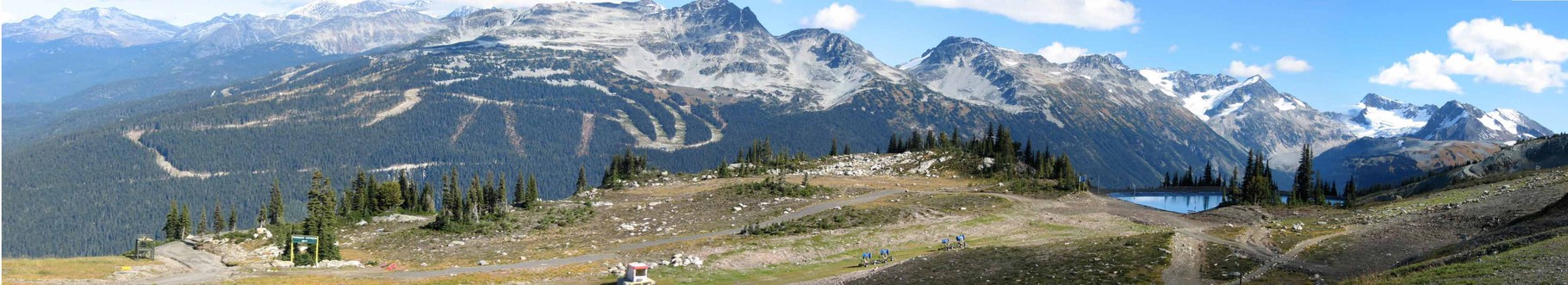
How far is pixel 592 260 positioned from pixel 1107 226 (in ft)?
163

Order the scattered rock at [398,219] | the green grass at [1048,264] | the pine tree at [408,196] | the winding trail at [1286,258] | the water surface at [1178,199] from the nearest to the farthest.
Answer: the winding trail at [1286,258] < the green grass at [1048,264] < the scattered rock at [398,219] < the pine tree at [408,196] < the water surface at [1178,199]

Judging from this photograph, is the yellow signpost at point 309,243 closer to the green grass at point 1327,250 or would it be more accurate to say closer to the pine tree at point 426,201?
the pine tree at point 426,201

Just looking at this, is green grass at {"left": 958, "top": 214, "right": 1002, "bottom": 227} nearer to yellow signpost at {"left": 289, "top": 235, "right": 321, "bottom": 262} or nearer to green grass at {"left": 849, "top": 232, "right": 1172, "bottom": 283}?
green grass at {"left": 849, "top": 232, "right": 1172, "bottom": 283}

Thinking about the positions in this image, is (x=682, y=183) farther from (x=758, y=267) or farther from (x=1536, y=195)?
(x=1536, y=195)

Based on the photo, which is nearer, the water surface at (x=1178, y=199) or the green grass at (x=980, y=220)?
the green grass at (x=980, y=220)

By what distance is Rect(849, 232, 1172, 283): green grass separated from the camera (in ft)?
177

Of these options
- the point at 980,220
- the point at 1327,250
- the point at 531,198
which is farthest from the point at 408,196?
the point at 1327,250

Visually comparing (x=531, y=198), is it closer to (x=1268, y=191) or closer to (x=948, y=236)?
(x=948, y=236)

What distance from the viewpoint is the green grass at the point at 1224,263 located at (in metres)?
52.6

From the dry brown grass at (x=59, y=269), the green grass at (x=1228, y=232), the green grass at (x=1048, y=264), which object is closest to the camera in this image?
the green grass at (x=1048, y=264)

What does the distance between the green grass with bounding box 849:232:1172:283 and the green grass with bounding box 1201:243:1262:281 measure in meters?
2.53

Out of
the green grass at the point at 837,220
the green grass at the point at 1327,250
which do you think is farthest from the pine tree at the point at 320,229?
the green grass at the point at 1327,250

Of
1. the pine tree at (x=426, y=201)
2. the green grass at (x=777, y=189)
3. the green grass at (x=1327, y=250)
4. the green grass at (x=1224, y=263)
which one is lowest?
the pine tree at (x=426, y=201)

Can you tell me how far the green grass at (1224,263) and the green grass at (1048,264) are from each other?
2.53 meters
